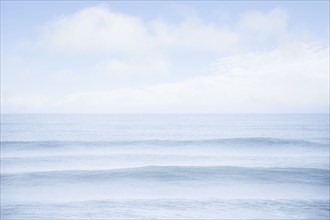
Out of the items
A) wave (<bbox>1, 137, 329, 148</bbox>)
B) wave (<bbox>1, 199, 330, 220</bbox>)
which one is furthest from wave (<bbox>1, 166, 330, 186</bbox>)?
wave (<bbox>1, 137, 329, 148</bbox>)

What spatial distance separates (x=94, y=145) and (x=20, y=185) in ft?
54.6

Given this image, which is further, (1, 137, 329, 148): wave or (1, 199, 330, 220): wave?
(1, 137, 329, 148): wave

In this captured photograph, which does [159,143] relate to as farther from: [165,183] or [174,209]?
[174,209]

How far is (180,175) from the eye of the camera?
17812 mm

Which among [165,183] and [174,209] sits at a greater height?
[174,209]

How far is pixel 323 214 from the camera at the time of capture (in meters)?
10.5

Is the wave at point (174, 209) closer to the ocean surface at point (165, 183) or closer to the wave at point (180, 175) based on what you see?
the ocean surface at point (165, 183)

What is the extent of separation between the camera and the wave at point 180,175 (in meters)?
16.7

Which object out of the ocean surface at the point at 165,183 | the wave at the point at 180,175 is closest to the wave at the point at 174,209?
the ocean surface at the point at 165,183

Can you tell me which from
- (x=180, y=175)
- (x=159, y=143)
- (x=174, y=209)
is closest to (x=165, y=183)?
(x=180, y=175)

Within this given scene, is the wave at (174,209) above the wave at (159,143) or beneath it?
beneath

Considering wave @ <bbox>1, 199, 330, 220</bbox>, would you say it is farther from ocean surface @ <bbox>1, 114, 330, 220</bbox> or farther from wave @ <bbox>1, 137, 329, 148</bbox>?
wave @ <bbox>1, 137, 329, 148</bbox>

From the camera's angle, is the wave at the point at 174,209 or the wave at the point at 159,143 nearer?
the wave at the point at 174,209

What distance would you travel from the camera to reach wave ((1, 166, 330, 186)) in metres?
16.7
